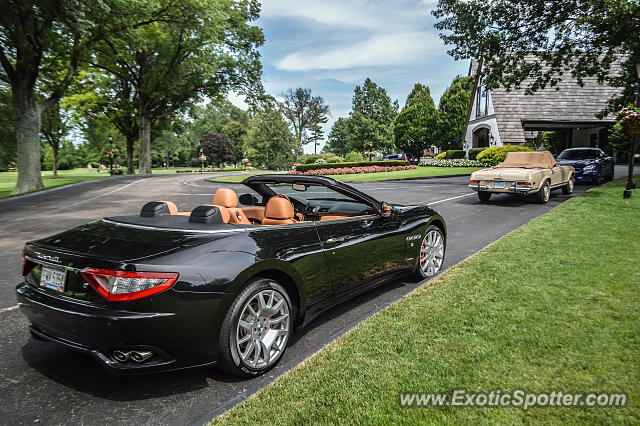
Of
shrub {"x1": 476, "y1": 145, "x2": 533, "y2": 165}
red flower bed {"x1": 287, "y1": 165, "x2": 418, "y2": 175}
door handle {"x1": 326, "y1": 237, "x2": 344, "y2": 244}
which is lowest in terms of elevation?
door handle {"x1": 326, "y1": 237, "x2": 344, "y2": 244}

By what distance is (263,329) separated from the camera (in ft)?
9.08

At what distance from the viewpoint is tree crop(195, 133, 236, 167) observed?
69.8m

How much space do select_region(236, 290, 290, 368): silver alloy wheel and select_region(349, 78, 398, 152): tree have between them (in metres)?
58.1

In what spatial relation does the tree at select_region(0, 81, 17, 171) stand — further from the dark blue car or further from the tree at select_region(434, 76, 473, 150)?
the tree at select_region(434, 76, 473, 150)

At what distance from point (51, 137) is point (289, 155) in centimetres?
3214

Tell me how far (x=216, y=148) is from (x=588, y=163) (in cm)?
6358

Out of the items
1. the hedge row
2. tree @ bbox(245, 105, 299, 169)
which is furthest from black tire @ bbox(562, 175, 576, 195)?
tree @ bbox(245, 105, 299, 169)

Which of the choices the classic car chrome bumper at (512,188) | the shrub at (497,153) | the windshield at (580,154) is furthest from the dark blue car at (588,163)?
the shrub at (497,153)

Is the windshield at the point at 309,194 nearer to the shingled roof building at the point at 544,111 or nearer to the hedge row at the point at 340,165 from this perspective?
the hedge row at the point at 340,165

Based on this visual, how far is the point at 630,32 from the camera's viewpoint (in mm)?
13875

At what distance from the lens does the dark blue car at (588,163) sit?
51.6ft

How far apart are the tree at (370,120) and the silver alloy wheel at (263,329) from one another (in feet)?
191

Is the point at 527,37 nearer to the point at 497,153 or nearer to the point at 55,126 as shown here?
the point at 497,153

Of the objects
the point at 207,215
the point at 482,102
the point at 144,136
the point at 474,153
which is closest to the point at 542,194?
the point at 207,215
